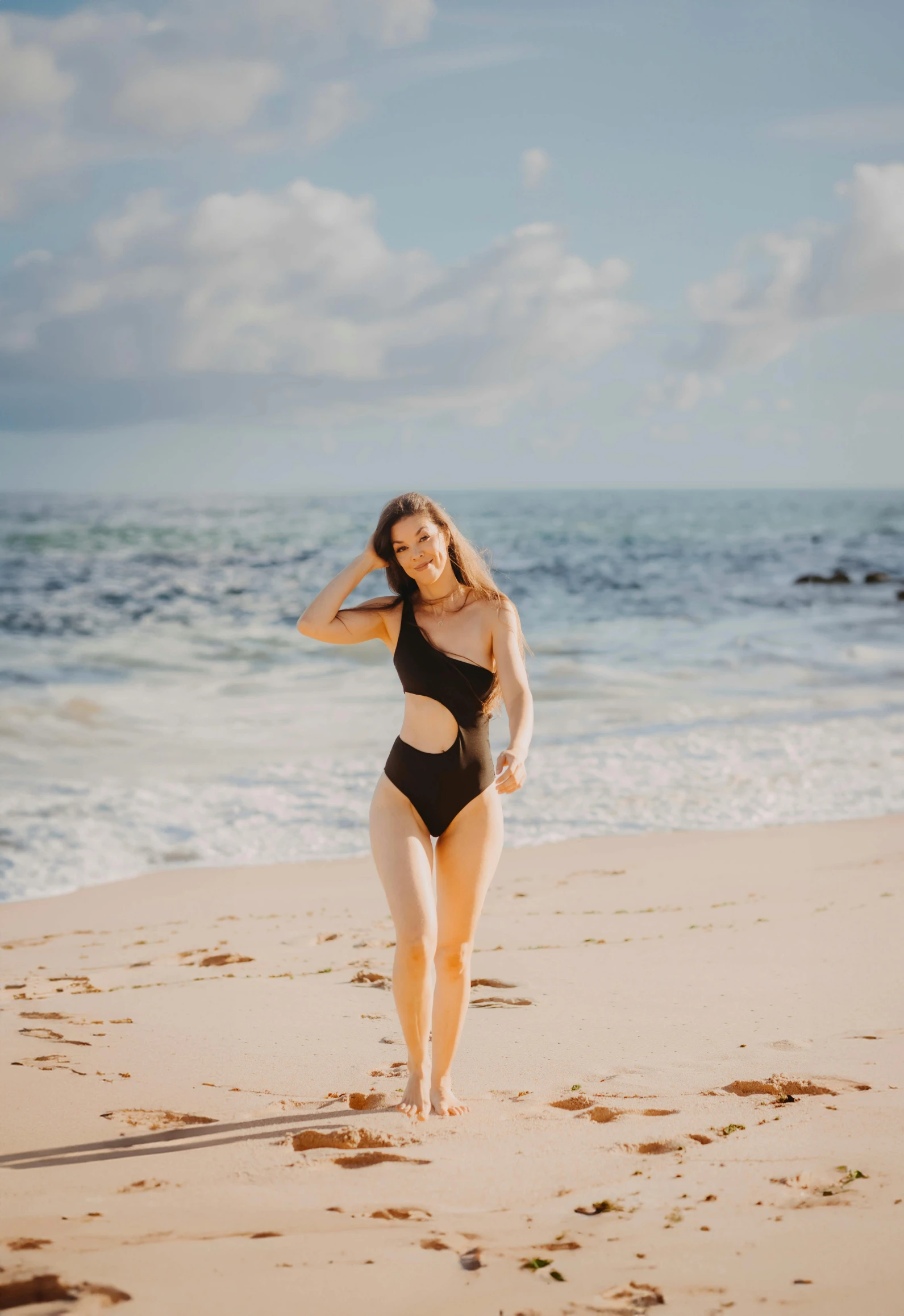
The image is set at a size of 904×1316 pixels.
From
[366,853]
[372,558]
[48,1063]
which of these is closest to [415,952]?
[372,558]

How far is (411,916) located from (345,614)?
1086mm

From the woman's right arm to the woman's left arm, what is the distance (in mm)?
416

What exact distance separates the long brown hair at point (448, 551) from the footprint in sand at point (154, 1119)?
65.7 inches

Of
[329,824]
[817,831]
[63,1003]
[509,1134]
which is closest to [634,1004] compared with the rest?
[509,1134]

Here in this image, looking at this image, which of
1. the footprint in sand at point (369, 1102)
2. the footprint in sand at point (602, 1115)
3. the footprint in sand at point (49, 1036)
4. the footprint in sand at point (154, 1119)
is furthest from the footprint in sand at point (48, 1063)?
the footprint in sand at point (602, 1115)

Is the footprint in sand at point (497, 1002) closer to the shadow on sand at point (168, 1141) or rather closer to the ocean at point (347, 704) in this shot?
the shadow on sand at point (168, 1141)

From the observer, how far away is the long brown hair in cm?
361

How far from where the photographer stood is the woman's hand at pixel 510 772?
3268mm

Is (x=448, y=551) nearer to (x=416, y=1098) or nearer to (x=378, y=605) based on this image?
(x=378, y=605)

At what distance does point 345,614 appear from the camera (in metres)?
3.75

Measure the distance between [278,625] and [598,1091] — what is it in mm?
18630

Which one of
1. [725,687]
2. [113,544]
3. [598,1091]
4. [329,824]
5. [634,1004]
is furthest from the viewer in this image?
[113,544]

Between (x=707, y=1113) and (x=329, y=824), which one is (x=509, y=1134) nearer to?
(x=707, y=1113)

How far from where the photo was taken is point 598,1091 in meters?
3.65
